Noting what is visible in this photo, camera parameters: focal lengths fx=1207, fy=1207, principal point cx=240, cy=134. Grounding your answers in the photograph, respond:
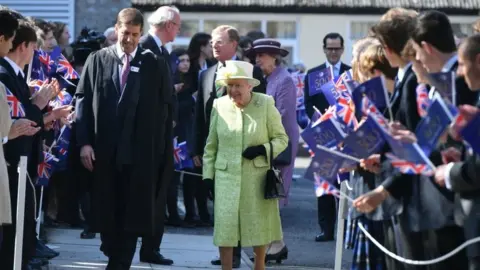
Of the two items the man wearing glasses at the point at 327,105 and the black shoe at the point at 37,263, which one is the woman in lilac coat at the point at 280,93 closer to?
the man wearing glasses at the point at 327,105

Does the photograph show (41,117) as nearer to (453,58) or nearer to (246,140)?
(246,140)

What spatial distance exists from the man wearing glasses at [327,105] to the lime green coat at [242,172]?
308 centimetres

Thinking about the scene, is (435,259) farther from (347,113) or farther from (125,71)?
(125,71)

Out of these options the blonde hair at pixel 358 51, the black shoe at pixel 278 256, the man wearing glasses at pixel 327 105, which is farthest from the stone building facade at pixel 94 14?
the blonde hair at pixel 358 51

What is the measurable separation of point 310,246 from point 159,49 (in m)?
2.98

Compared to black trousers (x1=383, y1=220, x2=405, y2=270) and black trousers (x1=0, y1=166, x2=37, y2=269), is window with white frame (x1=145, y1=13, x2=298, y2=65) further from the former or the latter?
black trousers (x1=383, y1=220, x2=405, y2=270)

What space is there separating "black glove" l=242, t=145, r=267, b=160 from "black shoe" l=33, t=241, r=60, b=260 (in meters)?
2.26

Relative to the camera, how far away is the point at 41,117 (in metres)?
9.02

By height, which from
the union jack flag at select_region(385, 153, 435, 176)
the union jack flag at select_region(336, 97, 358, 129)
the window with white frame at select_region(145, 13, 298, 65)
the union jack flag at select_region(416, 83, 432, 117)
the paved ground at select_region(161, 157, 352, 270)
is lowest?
the paved ground at select_region(161, 157, 352, 270)

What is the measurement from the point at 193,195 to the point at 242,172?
4.74 metres

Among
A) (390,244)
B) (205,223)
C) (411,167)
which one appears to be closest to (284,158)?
(205,223)

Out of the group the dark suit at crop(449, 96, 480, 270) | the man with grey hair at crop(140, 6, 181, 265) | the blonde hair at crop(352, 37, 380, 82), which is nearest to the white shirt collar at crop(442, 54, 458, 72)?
the dark suit at crop(449, 96, 480, 270)

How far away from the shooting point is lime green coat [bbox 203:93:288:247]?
9.80 m

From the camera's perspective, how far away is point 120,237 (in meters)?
9.93
